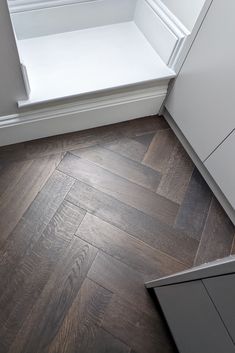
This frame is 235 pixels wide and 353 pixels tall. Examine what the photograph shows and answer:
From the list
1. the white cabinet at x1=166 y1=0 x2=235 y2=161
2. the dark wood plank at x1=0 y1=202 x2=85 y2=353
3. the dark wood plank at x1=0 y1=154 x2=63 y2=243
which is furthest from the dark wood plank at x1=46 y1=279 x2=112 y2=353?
the white cabinet at x1=166 y1=0 x2=235 y2=161

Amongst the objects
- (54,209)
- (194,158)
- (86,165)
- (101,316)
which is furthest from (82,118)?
(101,316)

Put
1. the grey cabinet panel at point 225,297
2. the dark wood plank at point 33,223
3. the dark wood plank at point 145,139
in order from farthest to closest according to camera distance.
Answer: the dark wood plank at point 145,139 → the dark wood plank at point 33,223 → the grey cabinet panel at point 225,297

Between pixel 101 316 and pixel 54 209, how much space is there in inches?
16.8

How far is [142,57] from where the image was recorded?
3.99ft

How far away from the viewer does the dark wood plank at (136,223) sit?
3.51 feet

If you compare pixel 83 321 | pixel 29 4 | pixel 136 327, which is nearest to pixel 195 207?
pixel 136 327

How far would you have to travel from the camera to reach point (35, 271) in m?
0.95

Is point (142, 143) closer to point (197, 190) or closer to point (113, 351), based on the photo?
point (197, 190)

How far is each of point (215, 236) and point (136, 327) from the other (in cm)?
48

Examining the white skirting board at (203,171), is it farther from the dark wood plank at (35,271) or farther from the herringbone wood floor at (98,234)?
the dark wood plank at (35,271)

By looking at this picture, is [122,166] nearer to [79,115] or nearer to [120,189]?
[120,189]

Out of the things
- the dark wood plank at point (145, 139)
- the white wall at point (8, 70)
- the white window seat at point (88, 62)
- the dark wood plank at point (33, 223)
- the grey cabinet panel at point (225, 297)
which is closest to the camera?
the grey cabinet panel at point (225, 297)

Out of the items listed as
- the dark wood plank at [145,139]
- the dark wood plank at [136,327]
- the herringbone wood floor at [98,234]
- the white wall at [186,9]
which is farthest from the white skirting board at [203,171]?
the dark wood plank at [136,327]

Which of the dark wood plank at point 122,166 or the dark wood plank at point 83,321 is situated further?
the dark wood plank at point 122,166
